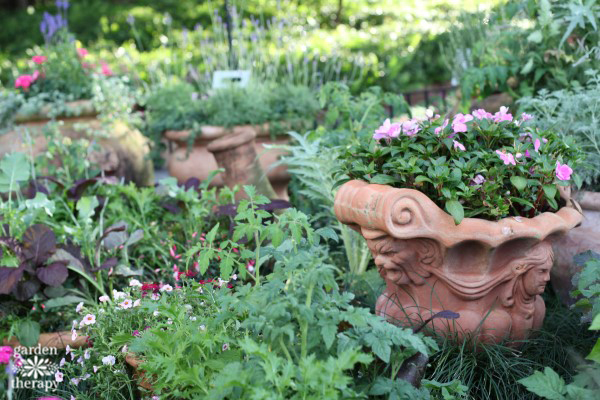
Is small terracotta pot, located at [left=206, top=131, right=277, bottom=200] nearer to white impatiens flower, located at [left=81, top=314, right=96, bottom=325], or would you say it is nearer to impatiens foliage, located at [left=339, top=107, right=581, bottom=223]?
impatiens foliage, located at [left=339, top=107, right=581, bottom=223]

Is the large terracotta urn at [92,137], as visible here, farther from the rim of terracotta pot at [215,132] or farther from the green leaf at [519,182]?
the green leaf at [519,182]

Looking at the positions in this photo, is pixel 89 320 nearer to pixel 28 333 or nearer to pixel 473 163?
pixel 28 333

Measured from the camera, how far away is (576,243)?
2.95 metres

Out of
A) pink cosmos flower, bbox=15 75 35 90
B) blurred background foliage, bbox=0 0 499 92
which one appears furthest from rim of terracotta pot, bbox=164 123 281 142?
blurred background foliage, bbox=0 0 499 92

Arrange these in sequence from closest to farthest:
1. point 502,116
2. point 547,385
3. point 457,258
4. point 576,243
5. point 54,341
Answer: point 547,385
point 457,258
point 502,116
point 576,243
point 54,341

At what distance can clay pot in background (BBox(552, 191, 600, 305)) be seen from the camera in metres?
2.91

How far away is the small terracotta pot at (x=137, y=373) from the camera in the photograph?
7.73 feet

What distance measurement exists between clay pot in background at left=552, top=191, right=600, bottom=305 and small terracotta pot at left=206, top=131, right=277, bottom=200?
161 centimetres

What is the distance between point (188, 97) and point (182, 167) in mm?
481

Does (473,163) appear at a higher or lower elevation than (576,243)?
higher

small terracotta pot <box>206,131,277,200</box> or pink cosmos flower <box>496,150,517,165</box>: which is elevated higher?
pink cosmos flower <box>496,150,517,165</box>

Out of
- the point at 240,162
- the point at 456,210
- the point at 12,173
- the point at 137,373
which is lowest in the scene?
the point at 137,373

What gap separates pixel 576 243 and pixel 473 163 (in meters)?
0.75

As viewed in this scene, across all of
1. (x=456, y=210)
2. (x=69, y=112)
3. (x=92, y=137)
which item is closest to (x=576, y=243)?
(x=456, y=210)
